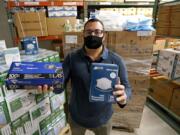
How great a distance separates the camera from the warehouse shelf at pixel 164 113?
2.21 meters

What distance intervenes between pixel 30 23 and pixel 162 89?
2109 mm

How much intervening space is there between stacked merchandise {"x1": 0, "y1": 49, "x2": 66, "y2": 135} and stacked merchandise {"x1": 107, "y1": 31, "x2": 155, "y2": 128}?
0.68 m

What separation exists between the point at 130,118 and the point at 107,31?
109cm

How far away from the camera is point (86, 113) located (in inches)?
46.3

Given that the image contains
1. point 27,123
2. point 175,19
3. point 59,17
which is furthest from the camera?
point 59,17

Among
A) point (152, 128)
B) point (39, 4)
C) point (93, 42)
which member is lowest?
point (152, 128)

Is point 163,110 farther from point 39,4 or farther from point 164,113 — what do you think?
point 39,4

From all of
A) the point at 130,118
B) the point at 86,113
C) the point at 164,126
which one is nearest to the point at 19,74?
the point at 86,113

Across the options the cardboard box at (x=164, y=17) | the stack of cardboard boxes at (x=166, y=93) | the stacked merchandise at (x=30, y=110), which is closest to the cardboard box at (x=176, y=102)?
the stack of cardboard boxes at (x=166, y=93)

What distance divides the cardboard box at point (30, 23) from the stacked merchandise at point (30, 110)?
0.75 meters

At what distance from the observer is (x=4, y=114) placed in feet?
3.92

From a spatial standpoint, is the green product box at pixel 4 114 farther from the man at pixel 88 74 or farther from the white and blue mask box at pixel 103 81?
the white and blue mask box at pixel 103 81

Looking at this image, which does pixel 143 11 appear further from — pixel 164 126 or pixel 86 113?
pixel 86 113

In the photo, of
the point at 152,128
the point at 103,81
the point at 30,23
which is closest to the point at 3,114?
the point at 103,81
